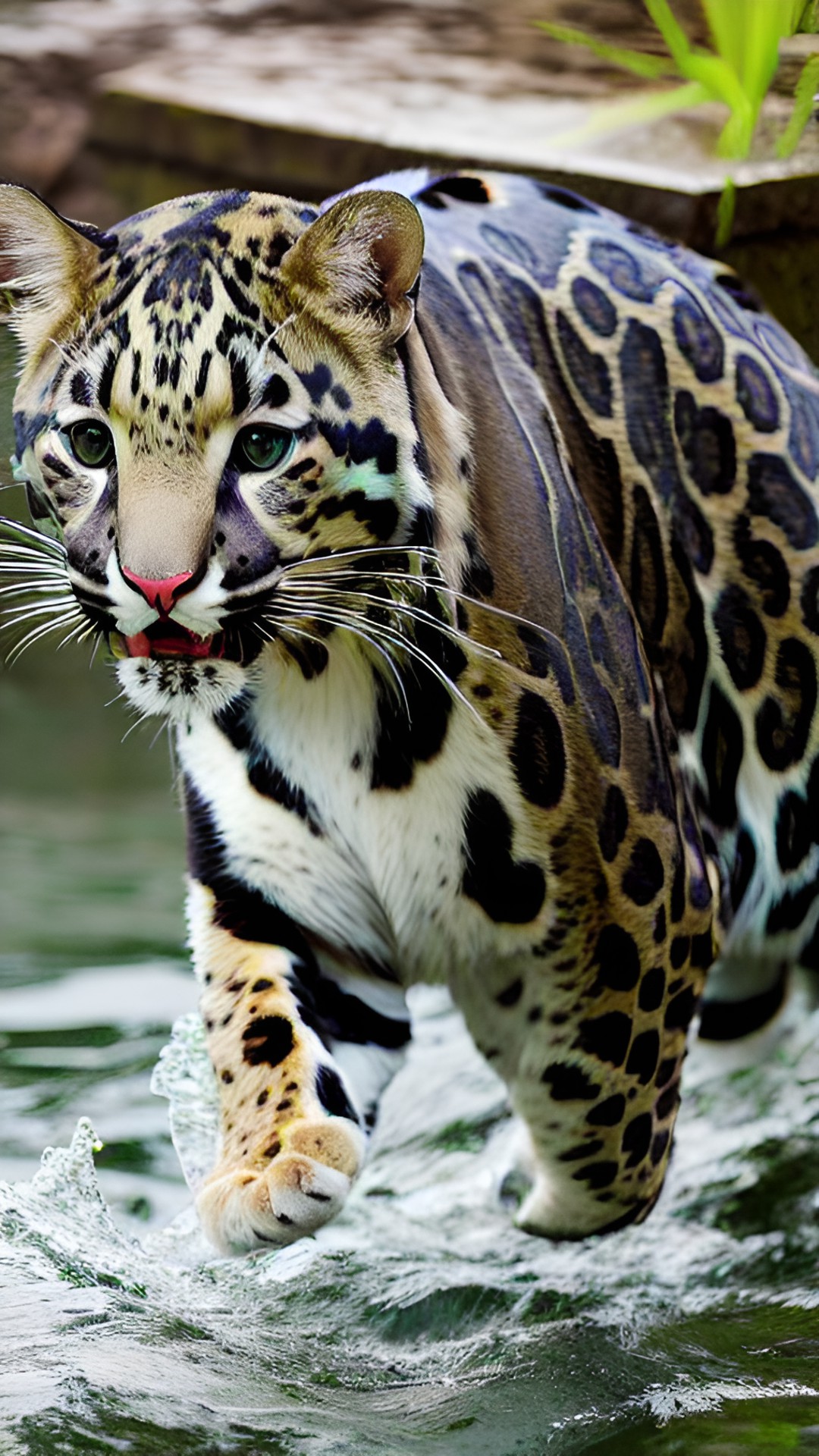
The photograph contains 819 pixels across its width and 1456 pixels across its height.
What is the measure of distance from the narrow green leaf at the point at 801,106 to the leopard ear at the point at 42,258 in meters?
2.97

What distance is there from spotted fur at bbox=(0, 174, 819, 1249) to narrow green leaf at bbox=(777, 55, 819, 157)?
4.02 feet

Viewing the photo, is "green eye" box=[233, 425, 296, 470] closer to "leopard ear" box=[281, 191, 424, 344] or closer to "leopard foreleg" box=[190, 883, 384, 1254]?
"leopard ear" box=[281, 191, 424, 344]

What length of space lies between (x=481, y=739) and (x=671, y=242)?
5.61ft

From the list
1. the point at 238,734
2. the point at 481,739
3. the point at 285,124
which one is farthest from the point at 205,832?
the point at 285,124

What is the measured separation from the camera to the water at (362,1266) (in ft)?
9.75

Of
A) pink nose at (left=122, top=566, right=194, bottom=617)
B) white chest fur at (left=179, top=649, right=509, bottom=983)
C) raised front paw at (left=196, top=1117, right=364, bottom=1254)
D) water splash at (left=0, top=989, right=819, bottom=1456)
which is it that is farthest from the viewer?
white chest fur at (left=179, top=649, right=509, bottom=983)

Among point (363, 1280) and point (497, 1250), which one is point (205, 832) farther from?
point (497, 1250)

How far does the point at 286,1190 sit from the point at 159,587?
1095 mm

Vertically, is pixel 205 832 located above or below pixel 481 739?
below

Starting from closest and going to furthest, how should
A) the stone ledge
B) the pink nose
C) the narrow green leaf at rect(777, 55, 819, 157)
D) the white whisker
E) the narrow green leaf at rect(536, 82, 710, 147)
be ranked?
the pink nose → the white whisker → the narrow green leaf at rect(777, 55, 819, 157) → the stone ledge → the narrow green leaf at rect(536, 82, 710, 147)

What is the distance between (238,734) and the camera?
3.70 metres

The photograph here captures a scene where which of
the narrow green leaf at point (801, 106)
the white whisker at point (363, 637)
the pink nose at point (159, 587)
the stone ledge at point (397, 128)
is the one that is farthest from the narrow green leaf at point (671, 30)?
the pink nose at point (159, 587)

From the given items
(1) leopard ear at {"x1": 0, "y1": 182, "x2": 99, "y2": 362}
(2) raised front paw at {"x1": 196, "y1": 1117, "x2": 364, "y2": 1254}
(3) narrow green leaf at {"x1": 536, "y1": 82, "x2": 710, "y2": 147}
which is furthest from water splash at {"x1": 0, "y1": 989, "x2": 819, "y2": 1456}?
(3) narrow green leaf at {"x1": 536, "y1": 82, "x2": 710, "y2": 147}

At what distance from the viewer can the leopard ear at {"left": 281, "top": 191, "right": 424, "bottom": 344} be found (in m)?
3.04
